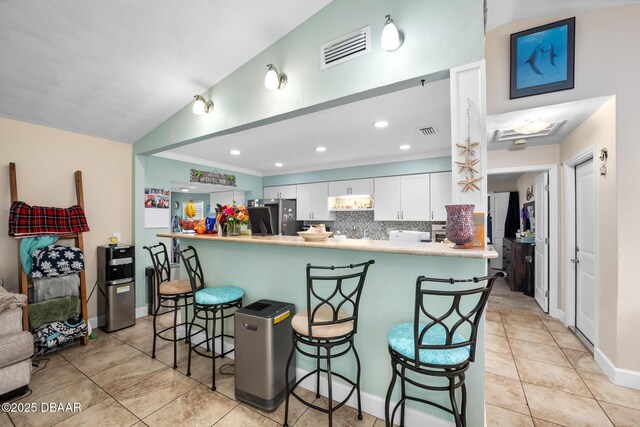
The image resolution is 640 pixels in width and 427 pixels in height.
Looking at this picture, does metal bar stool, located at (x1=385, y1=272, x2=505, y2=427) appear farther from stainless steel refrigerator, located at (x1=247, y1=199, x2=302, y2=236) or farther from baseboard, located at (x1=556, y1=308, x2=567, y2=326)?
stainless steel refrigerator, located at (x1=247, y1=199, x2=302, y2=236)

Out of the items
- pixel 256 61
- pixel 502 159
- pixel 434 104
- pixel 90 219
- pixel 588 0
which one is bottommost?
pixel 90 219

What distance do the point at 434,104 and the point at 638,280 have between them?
2.27m

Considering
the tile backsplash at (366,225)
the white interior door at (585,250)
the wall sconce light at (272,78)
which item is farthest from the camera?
the tile backsplash at (366,225)

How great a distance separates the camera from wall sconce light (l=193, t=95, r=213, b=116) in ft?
8.92

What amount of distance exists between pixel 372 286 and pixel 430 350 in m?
0.59

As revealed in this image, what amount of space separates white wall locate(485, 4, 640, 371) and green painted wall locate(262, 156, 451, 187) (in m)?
2.13

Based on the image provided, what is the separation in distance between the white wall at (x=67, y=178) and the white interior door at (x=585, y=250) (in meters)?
5.74

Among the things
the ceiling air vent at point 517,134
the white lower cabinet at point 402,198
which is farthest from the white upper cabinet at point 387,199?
the ceiling air vent at point 517,134

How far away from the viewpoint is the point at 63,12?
1.87 m

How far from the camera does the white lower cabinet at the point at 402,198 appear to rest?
464cm

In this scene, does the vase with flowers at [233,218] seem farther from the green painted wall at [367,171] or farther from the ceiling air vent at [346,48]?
the green painted wall at [367,171]

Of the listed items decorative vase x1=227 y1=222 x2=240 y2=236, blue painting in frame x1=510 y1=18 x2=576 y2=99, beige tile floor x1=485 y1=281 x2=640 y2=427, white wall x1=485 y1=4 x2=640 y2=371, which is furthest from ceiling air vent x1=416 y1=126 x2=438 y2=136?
beige tile floor x1=485 y1=281 x2=640 y2=427

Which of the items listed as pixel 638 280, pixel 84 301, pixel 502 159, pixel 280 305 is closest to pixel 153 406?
pixel 280 305

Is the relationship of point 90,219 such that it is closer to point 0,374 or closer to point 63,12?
point 0,374
